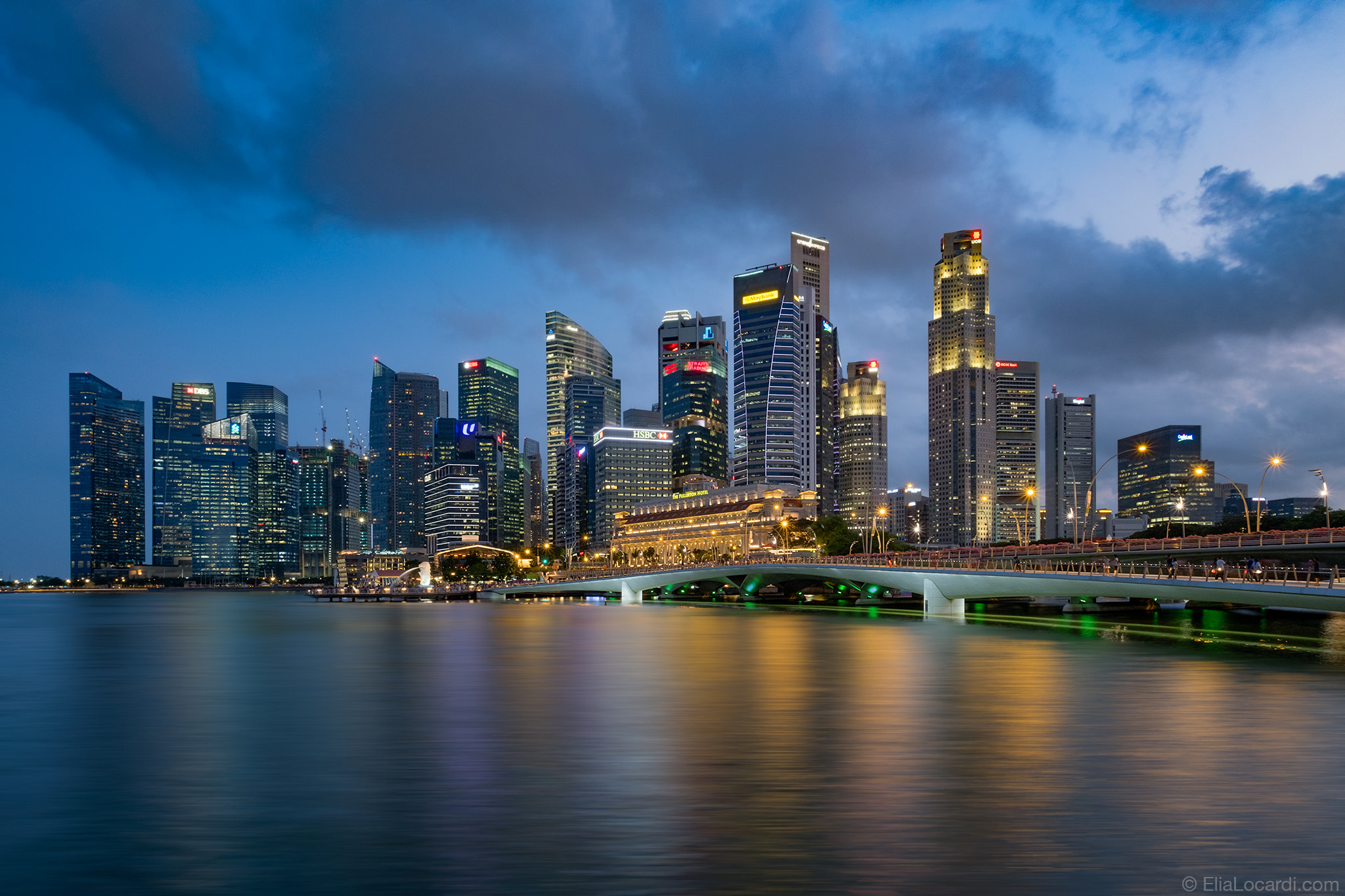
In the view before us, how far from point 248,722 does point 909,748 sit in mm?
23053

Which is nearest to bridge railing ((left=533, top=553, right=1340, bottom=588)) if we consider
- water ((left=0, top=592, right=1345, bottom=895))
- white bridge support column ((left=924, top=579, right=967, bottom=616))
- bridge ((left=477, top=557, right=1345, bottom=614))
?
bridge ((left=477, top=557, right=1345, bottom=614))

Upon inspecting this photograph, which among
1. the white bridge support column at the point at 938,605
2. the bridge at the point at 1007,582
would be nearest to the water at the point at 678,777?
the bridge at the point at 1007,582

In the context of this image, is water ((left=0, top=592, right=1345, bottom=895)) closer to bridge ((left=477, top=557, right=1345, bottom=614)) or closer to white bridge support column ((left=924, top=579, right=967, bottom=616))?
bridge ((left=477, top=557, right=1345, bottom=614))

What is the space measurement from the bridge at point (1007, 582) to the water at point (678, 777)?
20.7 ft

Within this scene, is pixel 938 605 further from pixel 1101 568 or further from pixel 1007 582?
pixel 1101 568

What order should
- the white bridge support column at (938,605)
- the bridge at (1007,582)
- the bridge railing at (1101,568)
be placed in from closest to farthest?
the bridge at (1007,582)
the bridge railing at (1101,568)
the white bridge support column at (938,605)

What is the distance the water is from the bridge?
Result: 6.29 metres

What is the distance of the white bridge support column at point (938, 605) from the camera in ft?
358

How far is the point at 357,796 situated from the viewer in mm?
21562

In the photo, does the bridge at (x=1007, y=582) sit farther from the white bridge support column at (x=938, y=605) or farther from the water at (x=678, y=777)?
the water at (x=678, y=777)

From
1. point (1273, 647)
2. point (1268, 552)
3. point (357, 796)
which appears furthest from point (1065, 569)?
point (357, 796)

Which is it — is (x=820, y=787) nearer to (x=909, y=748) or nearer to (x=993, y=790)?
(x=993, y=790)

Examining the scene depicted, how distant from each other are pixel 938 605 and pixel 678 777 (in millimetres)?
92349

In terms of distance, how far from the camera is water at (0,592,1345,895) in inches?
626
